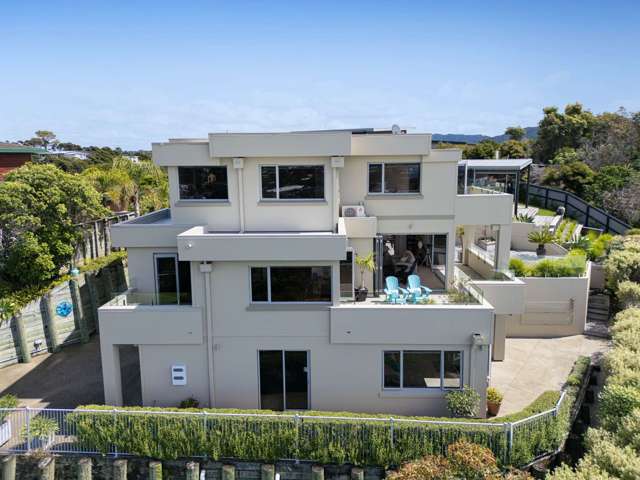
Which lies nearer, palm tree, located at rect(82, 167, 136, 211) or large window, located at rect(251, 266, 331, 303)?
large window, located at rect(251, 266, 331, 303)

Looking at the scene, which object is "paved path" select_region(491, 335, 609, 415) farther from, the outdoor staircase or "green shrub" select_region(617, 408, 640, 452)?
"green shrub" select_region(617, 408, 640, 452)

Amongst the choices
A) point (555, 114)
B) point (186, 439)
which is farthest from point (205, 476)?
point (555, 114)

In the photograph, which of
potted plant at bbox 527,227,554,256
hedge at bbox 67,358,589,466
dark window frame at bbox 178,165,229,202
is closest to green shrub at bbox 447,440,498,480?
hedge at bbox 67,358,589,466

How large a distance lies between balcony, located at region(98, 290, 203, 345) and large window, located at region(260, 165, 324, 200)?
4.57 meters

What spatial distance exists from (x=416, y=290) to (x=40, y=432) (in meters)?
11.8

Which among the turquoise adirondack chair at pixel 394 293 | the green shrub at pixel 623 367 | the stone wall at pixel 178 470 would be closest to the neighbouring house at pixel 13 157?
the stone wall at pixel 178 470

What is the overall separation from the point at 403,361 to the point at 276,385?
4117mm

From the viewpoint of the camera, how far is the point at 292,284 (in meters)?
15.3

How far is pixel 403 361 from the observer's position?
15.4 metres

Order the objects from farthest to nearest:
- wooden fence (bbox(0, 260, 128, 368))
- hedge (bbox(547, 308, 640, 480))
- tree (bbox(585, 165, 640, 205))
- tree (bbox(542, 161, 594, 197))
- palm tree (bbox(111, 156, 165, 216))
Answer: tree (bbox(542, 161, 594, 197))
tree (bbox(585, 165, 640, 205))
palm tree (bbox(111, 156, 165, 216))
wooden fence (bbox(0, 260, 128, 368))
hedge (bbox(547, 308, 640, 480))

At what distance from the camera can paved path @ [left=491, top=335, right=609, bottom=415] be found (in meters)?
17.1

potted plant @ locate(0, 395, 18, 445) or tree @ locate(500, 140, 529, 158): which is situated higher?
tree @ locate(500, 140, 529, 158)

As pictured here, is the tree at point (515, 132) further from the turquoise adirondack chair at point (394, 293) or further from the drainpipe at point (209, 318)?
the drainpipe at point (209, 318)

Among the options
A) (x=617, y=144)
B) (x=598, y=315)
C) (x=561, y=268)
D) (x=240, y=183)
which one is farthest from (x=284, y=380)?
(x=617, y=144)
